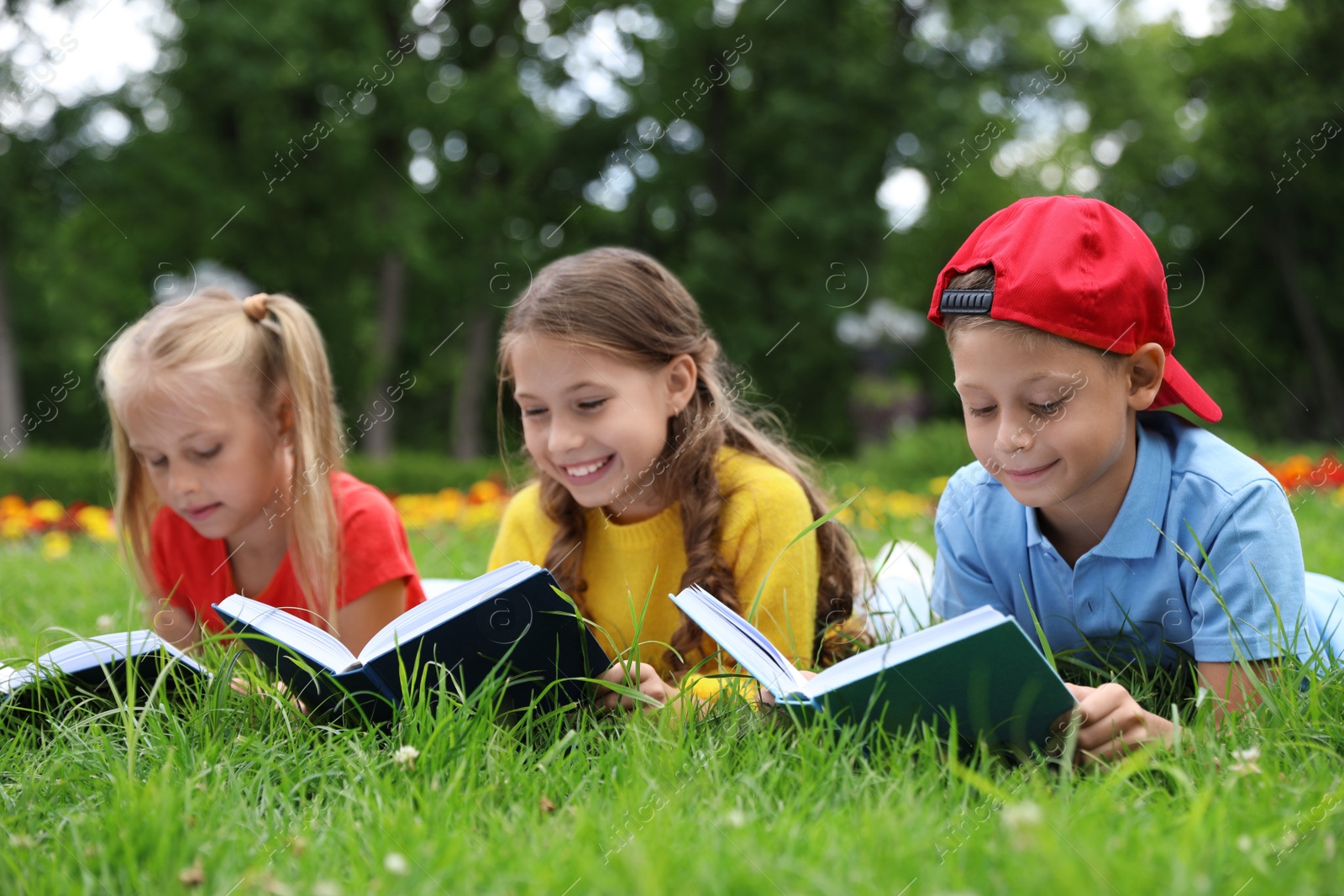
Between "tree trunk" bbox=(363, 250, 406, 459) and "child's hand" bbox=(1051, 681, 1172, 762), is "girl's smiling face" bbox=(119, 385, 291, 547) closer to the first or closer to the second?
"child's hand" bbox=(1051, 681, 1172, 762)

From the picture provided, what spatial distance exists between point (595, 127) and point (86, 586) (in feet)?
41.2

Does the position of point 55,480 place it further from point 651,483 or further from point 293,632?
point 293,632

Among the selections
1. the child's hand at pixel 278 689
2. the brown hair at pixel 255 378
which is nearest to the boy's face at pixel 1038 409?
the child's hand at pixel 278 689

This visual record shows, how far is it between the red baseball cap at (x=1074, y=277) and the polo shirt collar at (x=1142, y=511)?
13 centimetres

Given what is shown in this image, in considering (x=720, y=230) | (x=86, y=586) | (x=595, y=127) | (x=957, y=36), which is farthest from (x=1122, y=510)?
(x=957, y=36)

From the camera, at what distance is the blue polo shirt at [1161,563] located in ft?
6.05

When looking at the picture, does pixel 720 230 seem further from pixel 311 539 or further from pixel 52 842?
pixel 52 842

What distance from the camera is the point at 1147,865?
43.6 inches

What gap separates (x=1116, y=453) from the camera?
76.2 inches

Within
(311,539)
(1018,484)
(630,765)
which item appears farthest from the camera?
(311,539)

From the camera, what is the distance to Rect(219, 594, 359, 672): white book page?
5.48ft

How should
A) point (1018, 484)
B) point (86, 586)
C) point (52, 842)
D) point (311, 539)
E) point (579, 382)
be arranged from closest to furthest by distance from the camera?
point (52, 842) < point (1018, 484) < point (579, 382) < point (311, 539) < point (86, 586)

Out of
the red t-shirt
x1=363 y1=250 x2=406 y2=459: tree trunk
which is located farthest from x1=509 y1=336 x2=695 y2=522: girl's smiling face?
x1=363 y1=250 x2=406 y2=459: tree trunk

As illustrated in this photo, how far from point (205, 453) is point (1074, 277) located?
1.98m
